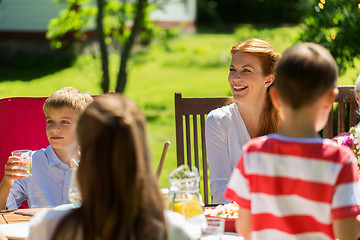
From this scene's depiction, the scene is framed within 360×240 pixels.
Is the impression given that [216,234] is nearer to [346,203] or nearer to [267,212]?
[267,212]

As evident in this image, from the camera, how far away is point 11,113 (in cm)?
379

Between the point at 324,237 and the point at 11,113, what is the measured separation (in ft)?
8.22

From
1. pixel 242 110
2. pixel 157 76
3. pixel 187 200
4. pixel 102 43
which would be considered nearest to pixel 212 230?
pixel 187 200

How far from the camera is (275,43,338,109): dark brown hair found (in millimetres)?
1814

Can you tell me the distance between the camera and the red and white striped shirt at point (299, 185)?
1820mm

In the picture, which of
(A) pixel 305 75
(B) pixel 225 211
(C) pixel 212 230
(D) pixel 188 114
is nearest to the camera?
(A) pixel 305 75

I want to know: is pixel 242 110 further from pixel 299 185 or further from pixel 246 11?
pixel 246 11

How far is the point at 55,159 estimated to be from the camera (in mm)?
3189

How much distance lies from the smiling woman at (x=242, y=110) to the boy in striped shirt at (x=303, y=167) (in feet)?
4.81

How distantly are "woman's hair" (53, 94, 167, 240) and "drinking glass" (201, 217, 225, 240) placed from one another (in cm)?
37

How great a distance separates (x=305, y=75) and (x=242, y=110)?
67.6 inches

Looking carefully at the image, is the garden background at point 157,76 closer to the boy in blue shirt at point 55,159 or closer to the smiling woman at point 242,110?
the smiling woman at point 242,110

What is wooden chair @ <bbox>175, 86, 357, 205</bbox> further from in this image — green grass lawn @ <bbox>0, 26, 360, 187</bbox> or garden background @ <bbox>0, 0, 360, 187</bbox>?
green grass lawn @ <bbox>0, 26, 360, 187</bbox>

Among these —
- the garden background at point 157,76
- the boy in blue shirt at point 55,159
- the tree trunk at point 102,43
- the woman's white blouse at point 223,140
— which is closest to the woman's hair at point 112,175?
the boy in blue shirt at point 55,159
